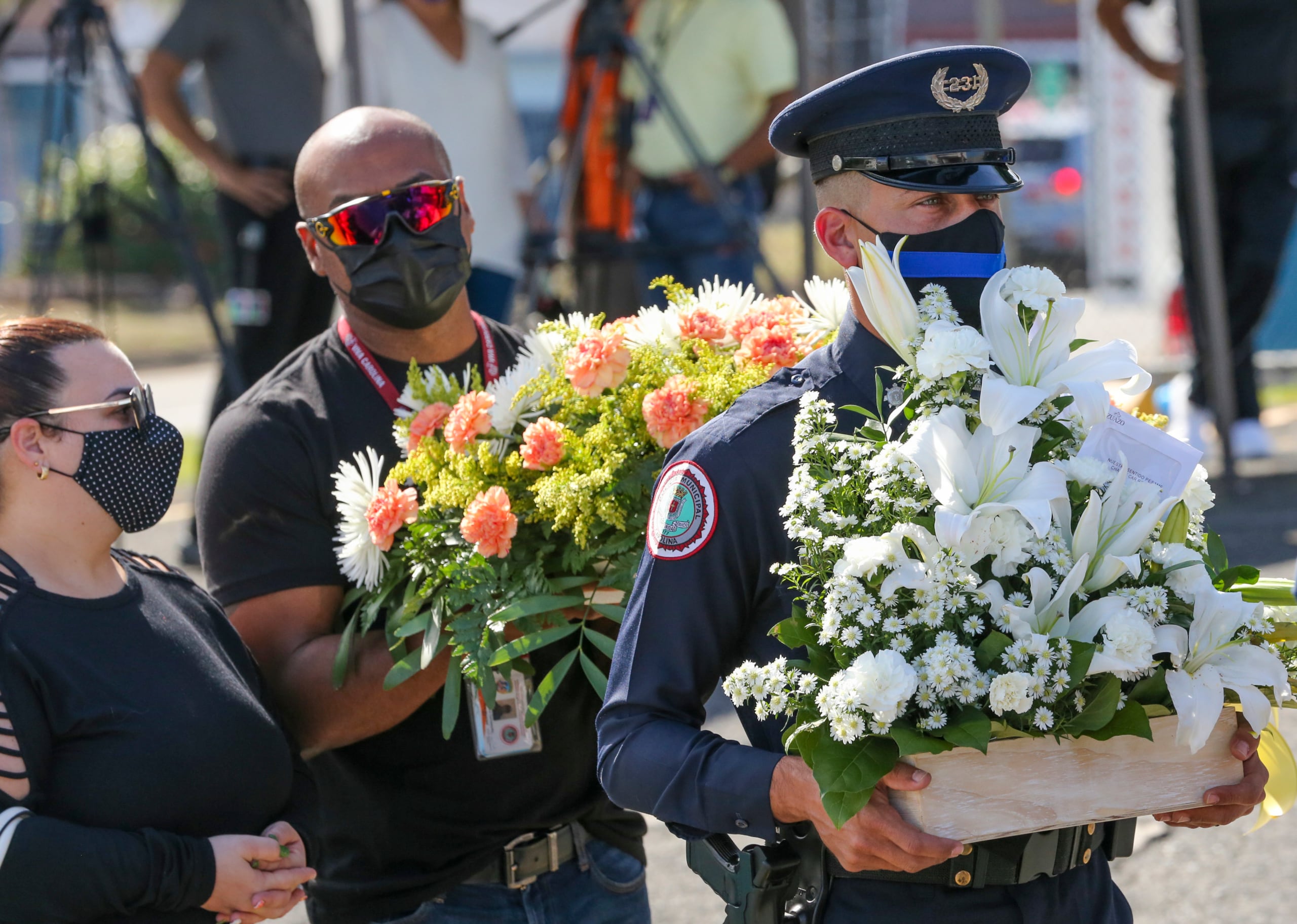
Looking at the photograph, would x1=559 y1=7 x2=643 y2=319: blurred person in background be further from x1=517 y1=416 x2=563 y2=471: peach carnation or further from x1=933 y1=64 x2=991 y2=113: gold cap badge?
x1=933 y1=64 x2=991 y2=113: gold cap badge

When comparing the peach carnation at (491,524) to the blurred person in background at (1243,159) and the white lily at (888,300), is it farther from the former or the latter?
the blurred person in background at (1243,159)

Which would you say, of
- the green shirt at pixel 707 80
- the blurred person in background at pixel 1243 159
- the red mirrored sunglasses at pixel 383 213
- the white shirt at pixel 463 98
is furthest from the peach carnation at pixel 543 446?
the blurred person in background at pixel 1243 159

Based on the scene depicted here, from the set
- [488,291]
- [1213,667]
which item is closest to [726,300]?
[1213,667]

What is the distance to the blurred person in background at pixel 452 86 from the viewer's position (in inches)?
236

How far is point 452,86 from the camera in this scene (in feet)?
19.7

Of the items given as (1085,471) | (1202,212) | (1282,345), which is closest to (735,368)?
(1085,471)

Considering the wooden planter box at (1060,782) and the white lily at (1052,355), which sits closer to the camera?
the wooden planter box at (1060,782)

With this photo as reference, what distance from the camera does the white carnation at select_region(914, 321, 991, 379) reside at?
5.89 feet

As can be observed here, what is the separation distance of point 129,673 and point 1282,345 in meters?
10.3

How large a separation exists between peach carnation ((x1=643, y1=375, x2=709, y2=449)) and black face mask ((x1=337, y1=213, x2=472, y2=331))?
623 mm

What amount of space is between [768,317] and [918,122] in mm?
715

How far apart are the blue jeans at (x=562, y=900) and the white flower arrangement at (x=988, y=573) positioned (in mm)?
1013

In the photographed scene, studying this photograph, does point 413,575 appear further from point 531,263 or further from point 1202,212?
point 1202,212

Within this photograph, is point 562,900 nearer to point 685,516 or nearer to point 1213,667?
point 685,516
